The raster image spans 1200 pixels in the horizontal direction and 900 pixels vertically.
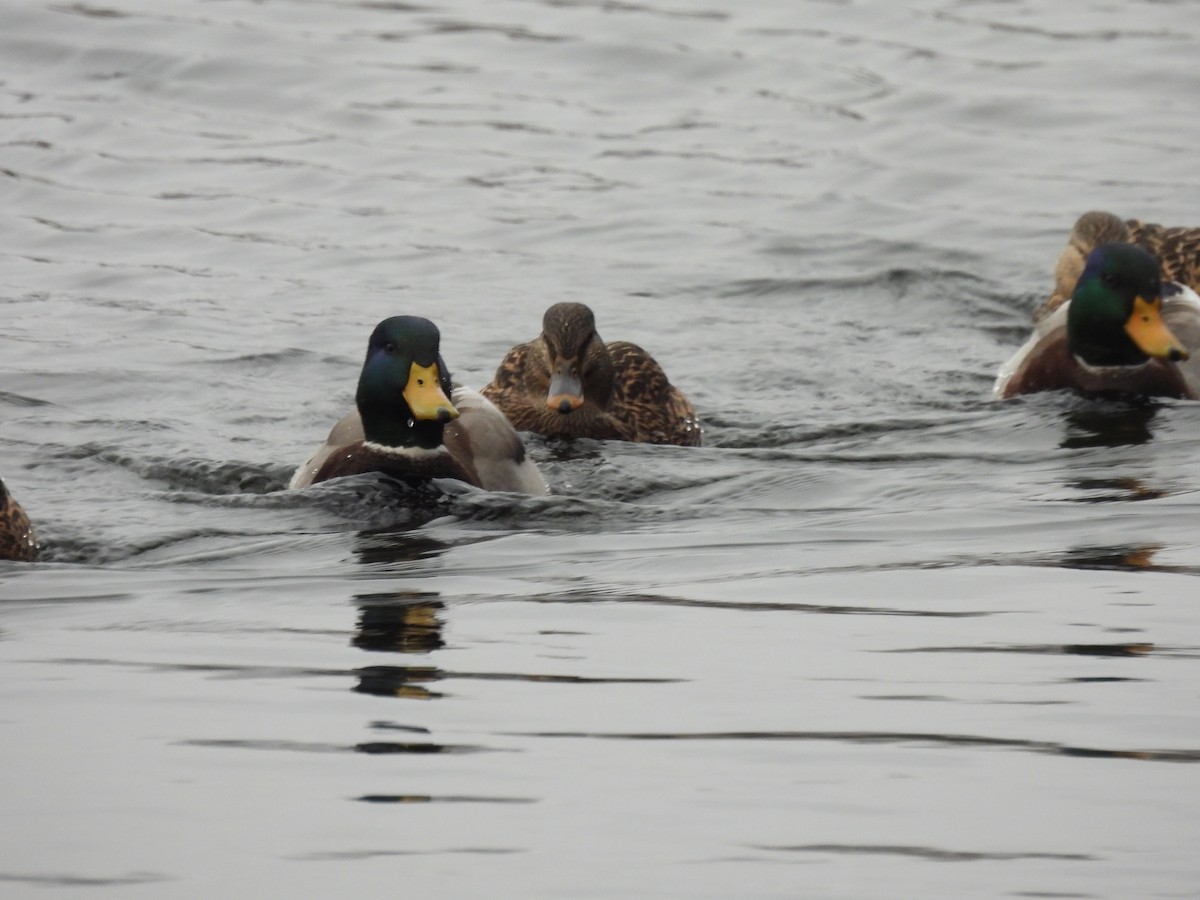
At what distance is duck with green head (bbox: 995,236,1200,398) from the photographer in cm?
1173

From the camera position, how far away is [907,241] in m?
16.2

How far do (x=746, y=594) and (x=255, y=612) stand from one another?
1498mm

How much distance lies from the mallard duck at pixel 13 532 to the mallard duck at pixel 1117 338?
565cm

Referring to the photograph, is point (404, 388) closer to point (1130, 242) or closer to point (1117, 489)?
point (1117, 489)

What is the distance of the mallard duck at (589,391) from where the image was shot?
36.3ft

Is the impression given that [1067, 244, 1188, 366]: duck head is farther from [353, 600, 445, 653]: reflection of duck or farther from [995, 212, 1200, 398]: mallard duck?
[353, 600, 445, 653]: reflection of duck

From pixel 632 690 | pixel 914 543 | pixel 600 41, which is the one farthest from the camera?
pixel 600 41

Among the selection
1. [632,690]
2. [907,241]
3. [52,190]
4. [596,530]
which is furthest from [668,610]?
[52,190]

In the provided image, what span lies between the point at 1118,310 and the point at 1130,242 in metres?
1.53

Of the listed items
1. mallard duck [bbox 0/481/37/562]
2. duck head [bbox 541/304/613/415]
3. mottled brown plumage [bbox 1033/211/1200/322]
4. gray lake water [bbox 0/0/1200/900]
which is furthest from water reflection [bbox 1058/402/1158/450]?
mallard duck [bbox 0/481/37/562]

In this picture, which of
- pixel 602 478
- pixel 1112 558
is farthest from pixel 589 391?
pixel 1112 558

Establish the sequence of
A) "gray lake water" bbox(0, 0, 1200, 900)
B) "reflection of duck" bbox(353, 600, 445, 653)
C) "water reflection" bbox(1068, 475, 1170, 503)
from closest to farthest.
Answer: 1. "gray lake water" bbox(0, 0, 1200, 900)
2. "reflection of duck" bbox(353, 600, 445, 653)
3. "water reflection" bbox(1068, 475, 1170, 503)

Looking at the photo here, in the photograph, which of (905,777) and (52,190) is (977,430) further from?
(52,190)

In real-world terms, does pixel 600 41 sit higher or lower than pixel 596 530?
higher
